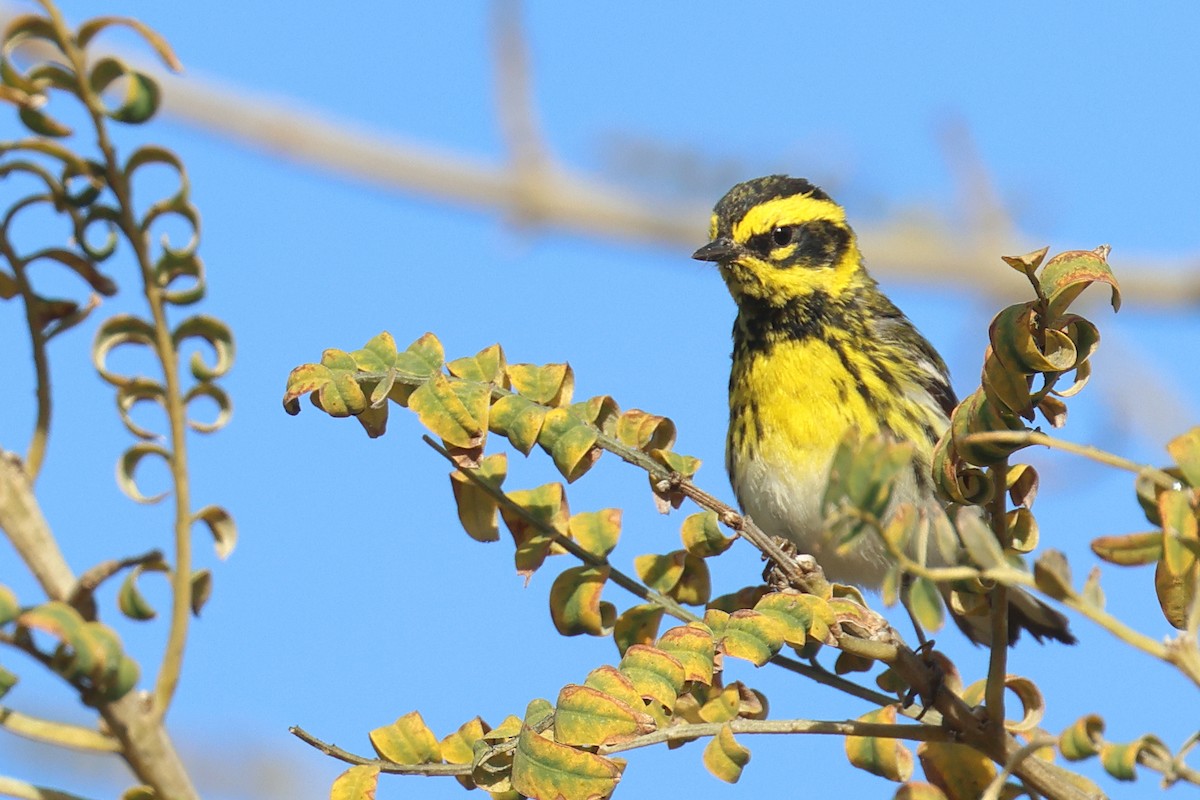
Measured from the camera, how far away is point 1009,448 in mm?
1294

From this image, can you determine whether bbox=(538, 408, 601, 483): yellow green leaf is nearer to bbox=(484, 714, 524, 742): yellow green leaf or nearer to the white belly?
bbox=(484, 714, 524, 742): yellow green leaf

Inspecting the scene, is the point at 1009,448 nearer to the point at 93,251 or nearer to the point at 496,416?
the point at 496,416

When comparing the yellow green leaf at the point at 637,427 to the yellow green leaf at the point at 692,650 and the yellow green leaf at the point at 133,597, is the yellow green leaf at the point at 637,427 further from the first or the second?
the yellow green leaf at the point at 133,597

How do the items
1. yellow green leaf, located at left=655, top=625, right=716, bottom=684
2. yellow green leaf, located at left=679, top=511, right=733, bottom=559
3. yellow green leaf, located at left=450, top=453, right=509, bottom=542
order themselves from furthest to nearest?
yellow green leaf, located at left=679, top=511, right=733, bottom=559
yellow green leaf, located at left=450, top=453, right=509, bottom=542
yellow green leaf, located at left=655, top=625, right=716, bottom=684

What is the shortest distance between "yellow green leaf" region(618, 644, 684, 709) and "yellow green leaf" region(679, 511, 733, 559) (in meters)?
0.37

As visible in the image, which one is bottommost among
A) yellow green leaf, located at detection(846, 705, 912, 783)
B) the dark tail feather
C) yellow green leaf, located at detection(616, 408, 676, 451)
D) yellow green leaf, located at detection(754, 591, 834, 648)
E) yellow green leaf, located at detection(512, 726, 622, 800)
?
yellow green leaf, located at detection(512, 726, 622, 800)

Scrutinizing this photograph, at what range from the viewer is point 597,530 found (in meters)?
1.73

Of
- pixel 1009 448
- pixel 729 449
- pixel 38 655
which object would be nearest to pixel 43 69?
pixel 38 655

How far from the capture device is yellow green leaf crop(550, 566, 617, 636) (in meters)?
1.69

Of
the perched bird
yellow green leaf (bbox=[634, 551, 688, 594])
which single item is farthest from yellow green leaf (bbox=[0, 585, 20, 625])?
the perched bird

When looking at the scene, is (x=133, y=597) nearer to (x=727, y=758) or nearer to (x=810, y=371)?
(x=727, y=758)

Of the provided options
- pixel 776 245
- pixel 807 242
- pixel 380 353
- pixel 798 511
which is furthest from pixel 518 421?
pixel 807 242

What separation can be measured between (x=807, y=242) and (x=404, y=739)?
303cm

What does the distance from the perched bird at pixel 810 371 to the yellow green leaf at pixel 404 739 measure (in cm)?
208
